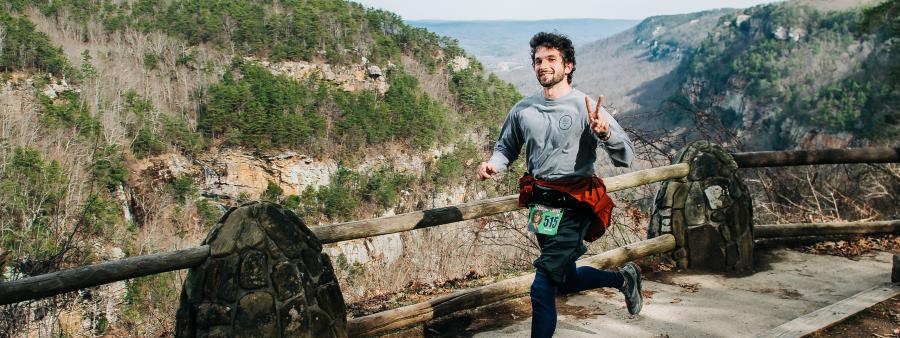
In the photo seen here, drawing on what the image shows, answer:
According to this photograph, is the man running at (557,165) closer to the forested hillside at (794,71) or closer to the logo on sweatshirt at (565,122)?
the logo on sweatshirt at (565,122)

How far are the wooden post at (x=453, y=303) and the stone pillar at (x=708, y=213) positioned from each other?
528 millimetres

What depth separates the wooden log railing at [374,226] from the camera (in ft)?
8.71

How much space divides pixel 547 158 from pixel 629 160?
351mm

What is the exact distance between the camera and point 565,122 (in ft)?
10.0

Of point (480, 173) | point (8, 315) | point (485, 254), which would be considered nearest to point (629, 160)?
point (480, 173)

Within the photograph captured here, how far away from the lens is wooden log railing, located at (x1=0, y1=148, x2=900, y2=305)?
2.66 m

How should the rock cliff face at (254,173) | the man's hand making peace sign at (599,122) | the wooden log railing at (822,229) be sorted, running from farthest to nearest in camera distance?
the rock cliff face at (254,173)
the wooden log railing at (822,229)
the man's hand making peace sign at (599,122)

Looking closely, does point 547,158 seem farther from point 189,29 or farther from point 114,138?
point 189,29

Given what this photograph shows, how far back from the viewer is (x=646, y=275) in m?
5.19

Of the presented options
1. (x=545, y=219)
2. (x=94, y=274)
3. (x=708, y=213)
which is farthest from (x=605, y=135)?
(x=708, y=213)

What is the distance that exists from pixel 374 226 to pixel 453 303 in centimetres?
73

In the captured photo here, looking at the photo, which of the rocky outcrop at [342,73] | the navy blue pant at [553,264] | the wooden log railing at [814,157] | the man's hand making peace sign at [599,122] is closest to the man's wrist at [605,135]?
the man's hand making peace sign at [599,122]

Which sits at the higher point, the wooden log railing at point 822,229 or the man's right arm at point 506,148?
the man's right arm at point 506,148

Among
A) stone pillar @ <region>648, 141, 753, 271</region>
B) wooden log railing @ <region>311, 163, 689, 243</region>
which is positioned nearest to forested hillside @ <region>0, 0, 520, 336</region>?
stone pillar @ <region>648, 141, 753, 271</region>
